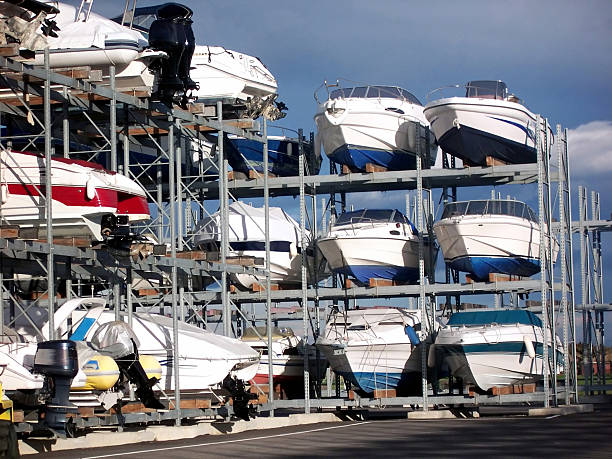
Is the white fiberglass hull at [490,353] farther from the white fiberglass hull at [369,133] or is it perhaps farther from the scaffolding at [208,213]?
the white fiberglass hull at [369,133]

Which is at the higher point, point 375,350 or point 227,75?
point 227,75

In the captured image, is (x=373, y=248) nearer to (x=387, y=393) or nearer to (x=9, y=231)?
(x=387, y=393)

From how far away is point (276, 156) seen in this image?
125 ft

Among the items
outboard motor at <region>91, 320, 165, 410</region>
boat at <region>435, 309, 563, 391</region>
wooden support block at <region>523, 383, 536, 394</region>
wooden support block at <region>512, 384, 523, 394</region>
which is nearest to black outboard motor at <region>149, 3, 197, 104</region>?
outboard motor at <region>91, 320, 165, 410</region>

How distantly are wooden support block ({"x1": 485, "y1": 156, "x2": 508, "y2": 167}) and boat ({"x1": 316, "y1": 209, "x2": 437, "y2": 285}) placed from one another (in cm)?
313

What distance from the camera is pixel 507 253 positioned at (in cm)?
3269

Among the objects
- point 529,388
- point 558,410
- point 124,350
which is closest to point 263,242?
point 529,388

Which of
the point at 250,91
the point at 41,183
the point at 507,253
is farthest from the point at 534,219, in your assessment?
the point at 41,183

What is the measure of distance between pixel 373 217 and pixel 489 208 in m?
3.54

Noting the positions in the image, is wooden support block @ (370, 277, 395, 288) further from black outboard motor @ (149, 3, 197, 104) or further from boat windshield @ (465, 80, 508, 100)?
black outboard motor @ (149, 3, 197, 104)

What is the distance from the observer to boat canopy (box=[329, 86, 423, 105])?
117 feet

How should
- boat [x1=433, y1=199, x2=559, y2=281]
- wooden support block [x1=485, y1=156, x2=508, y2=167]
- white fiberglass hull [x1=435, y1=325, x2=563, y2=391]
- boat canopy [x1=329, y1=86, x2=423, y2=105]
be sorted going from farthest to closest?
boat canopy [x1=329, y1=86, x2=423, y2=105] → wooden support block [x1=485, y1=156, x2=508, y2=167] → boat [x1=433, y1=199, x2=559, y2=281] → white fiberglass hull [x1=435, y1=325, x2=563, y2=391]

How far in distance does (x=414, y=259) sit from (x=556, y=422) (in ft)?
29.4

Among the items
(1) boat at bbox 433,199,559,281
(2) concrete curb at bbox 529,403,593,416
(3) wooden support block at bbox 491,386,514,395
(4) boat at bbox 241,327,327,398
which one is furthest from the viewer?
(4) boat at bbox 241,327,327,398
